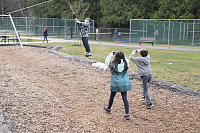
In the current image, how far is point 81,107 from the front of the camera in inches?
290

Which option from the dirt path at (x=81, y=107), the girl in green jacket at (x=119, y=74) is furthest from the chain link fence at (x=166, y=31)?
the girl in green jacket at (x=119, y=74)

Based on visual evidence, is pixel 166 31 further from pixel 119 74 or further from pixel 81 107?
pixel 119 74

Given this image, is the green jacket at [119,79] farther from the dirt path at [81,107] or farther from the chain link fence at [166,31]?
the chain link fence at [166,31]

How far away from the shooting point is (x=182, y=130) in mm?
6043

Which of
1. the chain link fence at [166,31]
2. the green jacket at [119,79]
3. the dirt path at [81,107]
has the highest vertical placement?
the chain link fence at [166,31]

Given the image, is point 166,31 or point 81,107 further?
point 166,31

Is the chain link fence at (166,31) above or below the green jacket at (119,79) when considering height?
above

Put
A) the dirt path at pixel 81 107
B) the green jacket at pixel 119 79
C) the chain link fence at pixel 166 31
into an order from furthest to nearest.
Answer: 1. the chain link fence at pixel 166 31
2. the green jacket at pixel 119 79
3. the dirt path at pixel 81 107

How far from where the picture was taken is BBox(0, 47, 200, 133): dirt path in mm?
6066

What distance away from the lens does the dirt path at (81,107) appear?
19.9 ft

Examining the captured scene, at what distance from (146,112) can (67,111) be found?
1.91 m

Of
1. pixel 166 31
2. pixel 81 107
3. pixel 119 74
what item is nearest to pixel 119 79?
pixel 119 74

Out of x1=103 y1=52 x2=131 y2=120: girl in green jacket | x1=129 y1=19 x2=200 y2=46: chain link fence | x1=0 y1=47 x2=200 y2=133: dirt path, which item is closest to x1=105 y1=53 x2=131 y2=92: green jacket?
x1=103 y1=52 x2=131 y2=120: girl in green jacket

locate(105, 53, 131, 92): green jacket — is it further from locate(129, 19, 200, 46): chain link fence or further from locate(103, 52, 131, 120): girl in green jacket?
locate(129, 19, 200, 46): chain link fence
